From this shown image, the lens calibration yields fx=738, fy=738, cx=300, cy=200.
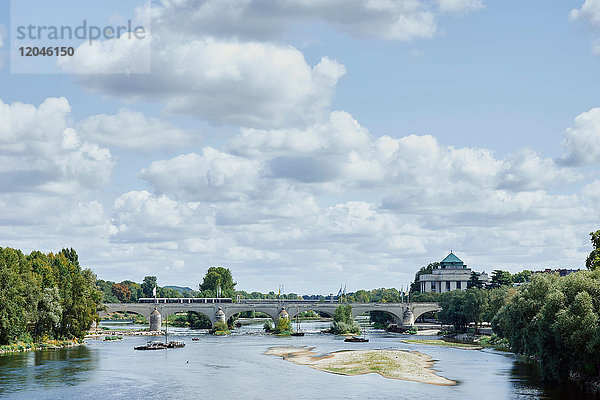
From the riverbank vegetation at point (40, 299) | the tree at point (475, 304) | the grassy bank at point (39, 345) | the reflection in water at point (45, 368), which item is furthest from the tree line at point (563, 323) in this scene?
the grassy bank at point (39, 345)

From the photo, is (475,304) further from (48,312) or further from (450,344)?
(48,312)

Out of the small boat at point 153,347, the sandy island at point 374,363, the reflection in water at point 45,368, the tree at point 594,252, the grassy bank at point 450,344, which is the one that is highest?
the tree at point 594,252

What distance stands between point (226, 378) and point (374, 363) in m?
26.9

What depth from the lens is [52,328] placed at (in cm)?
14850

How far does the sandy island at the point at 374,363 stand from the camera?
105 m

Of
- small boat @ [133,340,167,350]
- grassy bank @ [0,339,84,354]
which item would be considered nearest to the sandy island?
small boat @ [133,340,167,350]

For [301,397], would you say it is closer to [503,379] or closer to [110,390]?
[110,390]

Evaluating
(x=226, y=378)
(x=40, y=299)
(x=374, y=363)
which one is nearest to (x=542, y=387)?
(x=374, y=363)

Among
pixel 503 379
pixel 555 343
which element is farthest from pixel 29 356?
pixel 555 343

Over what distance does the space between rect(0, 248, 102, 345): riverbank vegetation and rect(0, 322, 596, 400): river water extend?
658 centimetres

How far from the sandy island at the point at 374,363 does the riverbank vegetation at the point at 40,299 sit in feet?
138

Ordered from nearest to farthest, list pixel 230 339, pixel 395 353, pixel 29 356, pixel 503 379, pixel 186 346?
pixel 503 379 < pixel 29 356 < pixel 395 353 < pixel 186 346 < pixel 230 339

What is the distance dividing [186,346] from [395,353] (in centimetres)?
4938

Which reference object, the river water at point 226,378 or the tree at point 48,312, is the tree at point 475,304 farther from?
the tree at point 48,312
